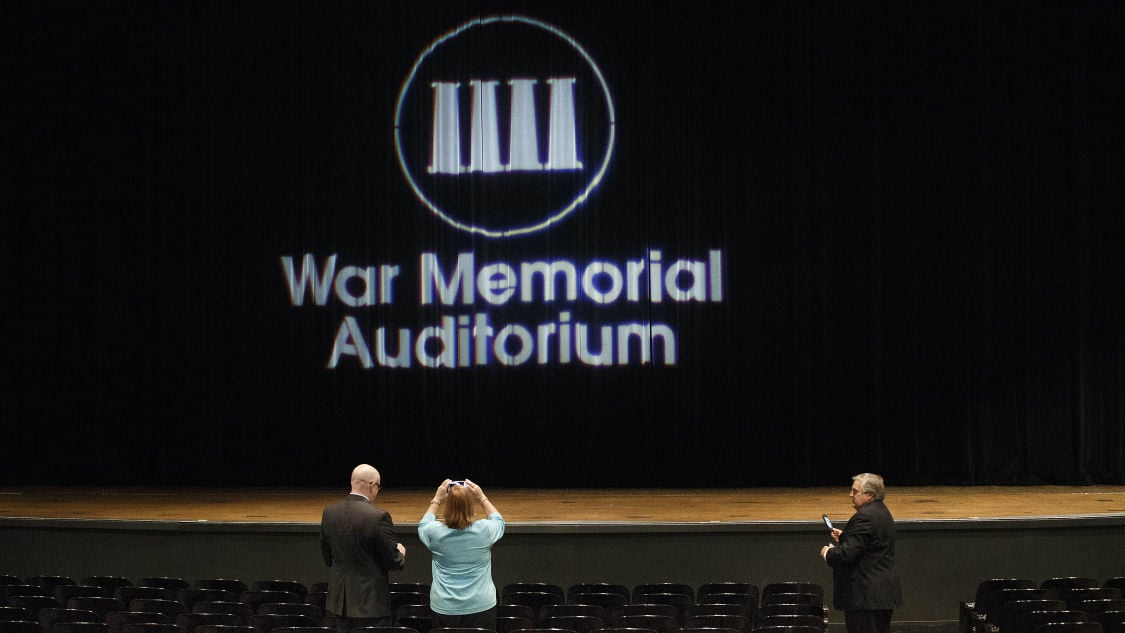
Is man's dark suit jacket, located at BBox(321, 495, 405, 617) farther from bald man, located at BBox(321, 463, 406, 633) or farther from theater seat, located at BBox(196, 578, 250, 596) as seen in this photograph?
theater seat, located at BBox(196, 578, 250, 596)

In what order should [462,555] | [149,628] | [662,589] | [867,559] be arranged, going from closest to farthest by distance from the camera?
[149,628] → [462,555] → [867,559] → [662,589]

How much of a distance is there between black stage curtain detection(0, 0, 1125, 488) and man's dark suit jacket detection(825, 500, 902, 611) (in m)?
5.88

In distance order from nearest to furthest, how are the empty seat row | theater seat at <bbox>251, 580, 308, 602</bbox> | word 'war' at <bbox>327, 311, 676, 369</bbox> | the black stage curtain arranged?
the empty seat row
theater seat at <bbox>251, 580, 308, 602</bbox>
the black stage curtain
word 'war' at <bbox>327, 311, 676, 369</bbox>

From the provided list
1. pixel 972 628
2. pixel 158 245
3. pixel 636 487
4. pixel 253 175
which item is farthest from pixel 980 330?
pixel 158 245

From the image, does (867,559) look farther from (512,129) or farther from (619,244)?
(512,129)

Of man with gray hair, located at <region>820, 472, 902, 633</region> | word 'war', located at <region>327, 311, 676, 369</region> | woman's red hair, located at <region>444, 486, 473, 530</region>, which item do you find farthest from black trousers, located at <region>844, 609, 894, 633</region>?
word 'war', located at <region>327, 311, 676, 369</region>

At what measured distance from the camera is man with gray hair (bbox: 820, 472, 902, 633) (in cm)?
657

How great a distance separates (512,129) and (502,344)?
228cm

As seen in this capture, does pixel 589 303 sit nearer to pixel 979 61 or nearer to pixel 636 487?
pixel 636 487

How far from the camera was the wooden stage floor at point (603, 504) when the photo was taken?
33.2 feet

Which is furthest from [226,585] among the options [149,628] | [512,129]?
[512,129]

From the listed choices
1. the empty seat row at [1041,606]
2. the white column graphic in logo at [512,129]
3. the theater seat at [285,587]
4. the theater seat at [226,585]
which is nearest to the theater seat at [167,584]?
the theater seat at [226,585]

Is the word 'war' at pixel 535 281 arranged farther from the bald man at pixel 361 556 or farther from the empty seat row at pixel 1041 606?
the bald man at pixel 361 556

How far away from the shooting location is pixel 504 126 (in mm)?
12797
